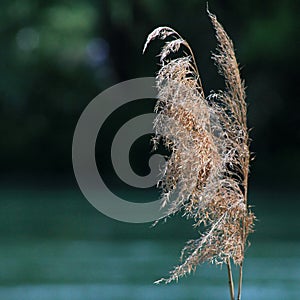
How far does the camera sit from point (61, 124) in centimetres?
1955

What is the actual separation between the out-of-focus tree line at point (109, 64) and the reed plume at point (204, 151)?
13.9 m

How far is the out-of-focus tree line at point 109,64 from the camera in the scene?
17266 millimetres

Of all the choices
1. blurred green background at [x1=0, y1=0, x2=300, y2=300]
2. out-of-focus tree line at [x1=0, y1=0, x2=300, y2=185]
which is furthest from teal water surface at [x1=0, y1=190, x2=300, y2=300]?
out-of-focus tree line at [x1=0, y1=0, x2=300, y2=185]

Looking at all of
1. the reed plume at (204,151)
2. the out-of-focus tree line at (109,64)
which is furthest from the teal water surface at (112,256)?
the reed plume at (204,151)

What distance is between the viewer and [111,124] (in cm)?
1889

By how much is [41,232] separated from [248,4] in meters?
6.42

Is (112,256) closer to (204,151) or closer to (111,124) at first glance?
(111,124)

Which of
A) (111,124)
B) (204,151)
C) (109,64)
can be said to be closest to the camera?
(204,151)

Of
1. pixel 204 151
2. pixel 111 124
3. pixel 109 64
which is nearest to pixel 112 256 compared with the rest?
pixel 111 124

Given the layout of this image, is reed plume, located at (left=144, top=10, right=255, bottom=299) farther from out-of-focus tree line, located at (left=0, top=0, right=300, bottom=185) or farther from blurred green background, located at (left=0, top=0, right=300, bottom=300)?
out-of-focus tree line, located at (left=0, top=0, right=300, bottom=185)

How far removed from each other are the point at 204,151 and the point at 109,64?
17.7m

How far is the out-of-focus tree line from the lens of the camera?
1727 centimetres

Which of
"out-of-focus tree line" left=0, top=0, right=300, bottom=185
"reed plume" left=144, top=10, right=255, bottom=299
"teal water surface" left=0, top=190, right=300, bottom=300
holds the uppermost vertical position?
"out-of-focus tree line" left=0, top=0, right=300, bottom=185

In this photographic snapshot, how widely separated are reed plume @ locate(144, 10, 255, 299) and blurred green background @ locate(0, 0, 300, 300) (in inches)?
268
